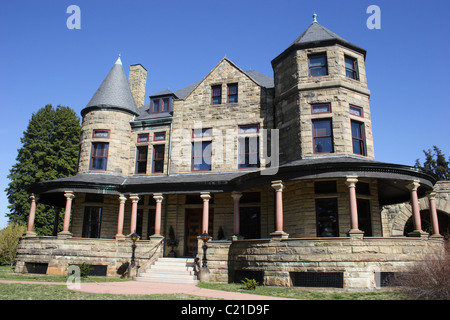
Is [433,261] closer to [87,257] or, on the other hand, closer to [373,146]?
[373,146]

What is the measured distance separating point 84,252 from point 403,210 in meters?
19.4

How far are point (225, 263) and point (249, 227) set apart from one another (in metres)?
3.21

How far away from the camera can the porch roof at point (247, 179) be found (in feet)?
50.1

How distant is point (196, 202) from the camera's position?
861 inches

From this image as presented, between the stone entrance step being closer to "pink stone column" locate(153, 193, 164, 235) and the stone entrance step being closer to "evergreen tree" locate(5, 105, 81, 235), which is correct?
"pink stone column" locate(153, 193, 164, 235)

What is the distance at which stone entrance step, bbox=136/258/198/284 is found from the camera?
16.3 metres

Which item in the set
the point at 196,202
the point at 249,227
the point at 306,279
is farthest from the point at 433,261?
the point at 196,202

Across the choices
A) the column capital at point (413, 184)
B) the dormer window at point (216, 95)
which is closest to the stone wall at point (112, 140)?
the dormer window at point (216, 95)

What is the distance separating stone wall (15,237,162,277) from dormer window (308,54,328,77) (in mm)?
12671

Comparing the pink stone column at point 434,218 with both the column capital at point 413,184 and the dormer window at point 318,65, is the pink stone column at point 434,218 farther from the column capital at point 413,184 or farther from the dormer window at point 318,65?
the dormer window at point 318,65

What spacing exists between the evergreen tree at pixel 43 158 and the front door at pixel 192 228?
63.1 feet

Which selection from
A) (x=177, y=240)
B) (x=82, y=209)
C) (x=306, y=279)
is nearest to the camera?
(x=306, y=279)

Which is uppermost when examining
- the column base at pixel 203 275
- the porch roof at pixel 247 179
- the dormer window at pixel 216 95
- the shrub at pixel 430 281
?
the dormer window at pixel 216 95

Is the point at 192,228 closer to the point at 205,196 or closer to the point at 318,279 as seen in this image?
the point at 205,196
